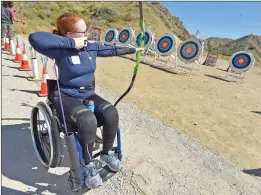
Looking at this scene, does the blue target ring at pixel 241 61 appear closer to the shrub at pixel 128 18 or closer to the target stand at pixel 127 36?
the target stand at pixel 127 36

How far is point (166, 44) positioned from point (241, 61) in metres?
2.93

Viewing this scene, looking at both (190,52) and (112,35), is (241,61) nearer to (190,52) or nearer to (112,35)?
(190,52)

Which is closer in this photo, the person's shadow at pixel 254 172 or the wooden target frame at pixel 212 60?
the person's shadow at pixel 254 172

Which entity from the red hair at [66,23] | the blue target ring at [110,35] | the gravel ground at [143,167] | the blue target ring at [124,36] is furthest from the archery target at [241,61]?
the red hair at [66,23]

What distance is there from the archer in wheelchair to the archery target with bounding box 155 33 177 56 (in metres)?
6.57

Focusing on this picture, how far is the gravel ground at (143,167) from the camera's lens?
79.4 inches

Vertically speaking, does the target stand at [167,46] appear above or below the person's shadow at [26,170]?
above

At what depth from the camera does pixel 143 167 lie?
92.4 inches

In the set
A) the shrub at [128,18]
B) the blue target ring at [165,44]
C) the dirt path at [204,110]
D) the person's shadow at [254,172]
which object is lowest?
the dirt path at [204,110]

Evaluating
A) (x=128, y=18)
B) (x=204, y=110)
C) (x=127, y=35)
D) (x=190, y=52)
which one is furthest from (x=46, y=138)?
(x=128, y=18)

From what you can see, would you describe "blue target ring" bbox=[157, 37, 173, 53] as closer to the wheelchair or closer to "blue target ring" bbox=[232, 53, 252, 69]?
"blue target ring" bbox=[232, 53, 252, 69]

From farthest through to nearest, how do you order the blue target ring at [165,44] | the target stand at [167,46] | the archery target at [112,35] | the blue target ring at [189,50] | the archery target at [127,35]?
1. the archery target at [112,35]
2. the archery target at [127,35]
3. the blue target ring at [165,44]
4. the target stand at [167,46]
5. the blue target ring at [189,50]

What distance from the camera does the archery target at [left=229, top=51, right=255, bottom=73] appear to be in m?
8.50

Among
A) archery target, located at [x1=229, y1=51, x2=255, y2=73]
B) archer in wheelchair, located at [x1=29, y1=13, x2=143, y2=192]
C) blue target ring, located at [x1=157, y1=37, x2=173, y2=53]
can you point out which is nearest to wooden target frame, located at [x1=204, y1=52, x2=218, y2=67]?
archery target, located at [x1=229, y1=51, x2=255, y2=73]
